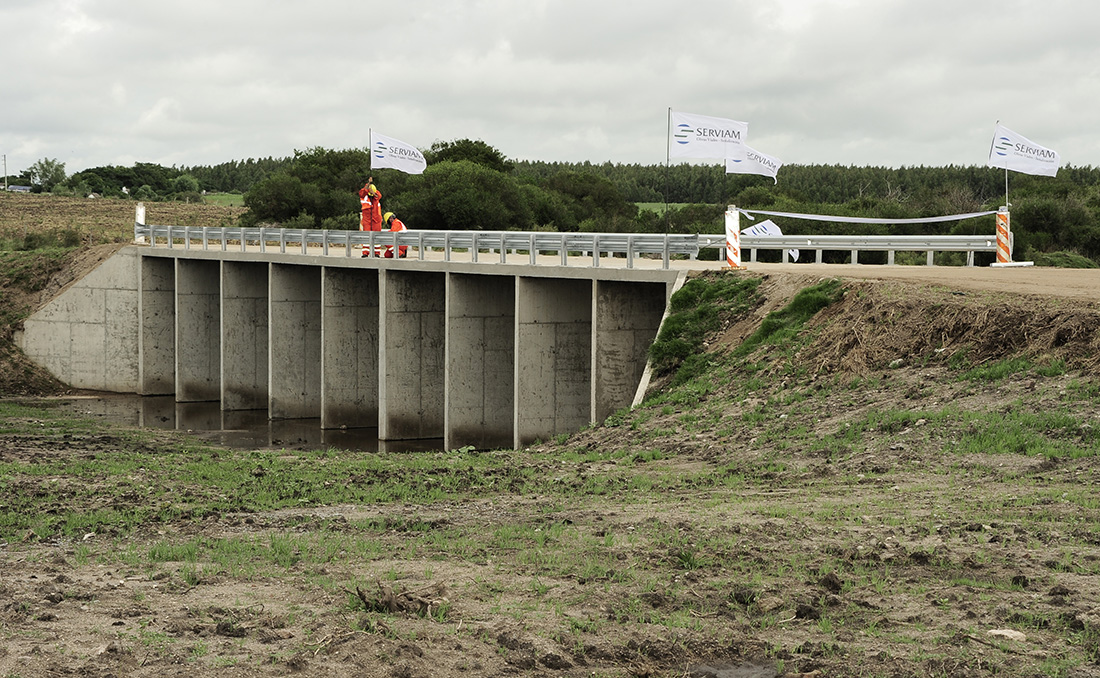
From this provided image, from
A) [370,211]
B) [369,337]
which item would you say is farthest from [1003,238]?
[369,337]

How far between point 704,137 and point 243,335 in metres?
19.6

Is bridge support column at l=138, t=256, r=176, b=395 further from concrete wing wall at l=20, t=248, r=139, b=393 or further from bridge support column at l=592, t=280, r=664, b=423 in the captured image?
bridge support column at l=592, t=280, r=664, b=423

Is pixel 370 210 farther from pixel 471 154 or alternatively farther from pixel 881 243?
pixel 471 154

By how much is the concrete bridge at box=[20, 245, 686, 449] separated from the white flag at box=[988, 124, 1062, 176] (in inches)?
326

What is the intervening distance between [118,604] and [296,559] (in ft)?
5.59

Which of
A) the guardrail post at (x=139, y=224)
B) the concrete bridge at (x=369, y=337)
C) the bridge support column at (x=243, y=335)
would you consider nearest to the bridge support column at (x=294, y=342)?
the concrete bridge at (x=369, y=337)

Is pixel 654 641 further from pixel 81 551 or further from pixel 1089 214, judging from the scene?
pixel 1089 214

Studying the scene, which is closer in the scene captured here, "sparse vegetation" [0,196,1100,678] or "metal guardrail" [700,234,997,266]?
"sparse vegetation" [0,196,1100,678]

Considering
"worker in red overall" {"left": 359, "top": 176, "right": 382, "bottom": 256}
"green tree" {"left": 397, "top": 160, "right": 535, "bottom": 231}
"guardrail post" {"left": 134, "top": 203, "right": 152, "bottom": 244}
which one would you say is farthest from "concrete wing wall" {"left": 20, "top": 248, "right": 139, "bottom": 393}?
"green tree" {"left": 397, "top": 160, "right": 535, "bottom": 231}

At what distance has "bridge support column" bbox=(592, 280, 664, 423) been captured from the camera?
2242 cm

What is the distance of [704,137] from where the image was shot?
74.7ft

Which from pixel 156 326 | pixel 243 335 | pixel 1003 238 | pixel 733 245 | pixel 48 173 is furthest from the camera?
pixel 48 173

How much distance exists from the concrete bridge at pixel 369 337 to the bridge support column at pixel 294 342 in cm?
4

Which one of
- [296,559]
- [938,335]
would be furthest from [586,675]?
[938,335]
